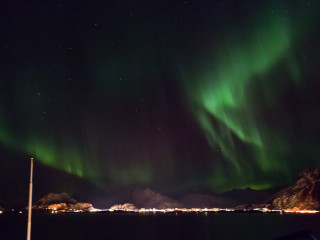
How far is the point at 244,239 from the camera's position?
9912 cm

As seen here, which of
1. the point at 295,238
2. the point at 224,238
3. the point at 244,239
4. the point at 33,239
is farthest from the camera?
the point at 33,239

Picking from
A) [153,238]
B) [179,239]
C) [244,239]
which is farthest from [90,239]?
[244,239]

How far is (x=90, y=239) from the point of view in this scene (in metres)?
110

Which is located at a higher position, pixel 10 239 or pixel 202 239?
pixel 10 239

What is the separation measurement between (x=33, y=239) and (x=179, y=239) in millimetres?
49679

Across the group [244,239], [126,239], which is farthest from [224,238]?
[126,239]

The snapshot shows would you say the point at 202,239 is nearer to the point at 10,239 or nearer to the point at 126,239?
the point at 126,239

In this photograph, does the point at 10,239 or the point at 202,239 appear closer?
the point at 202,239

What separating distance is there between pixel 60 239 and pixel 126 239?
2356 cm

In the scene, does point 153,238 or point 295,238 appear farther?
point 153,238

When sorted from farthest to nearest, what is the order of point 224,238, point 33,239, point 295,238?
point 33,239
point 224,238
point 295,238

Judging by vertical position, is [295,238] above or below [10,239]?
below

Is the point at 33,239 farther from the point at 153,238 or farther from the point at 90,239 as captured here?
the point at 153,238

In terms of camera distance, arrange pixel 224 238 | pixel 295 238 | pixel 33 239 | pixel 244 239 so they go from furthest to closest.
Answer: pixel 33 239
pixel 224 238
pixel 244 239
pixel 295 238
